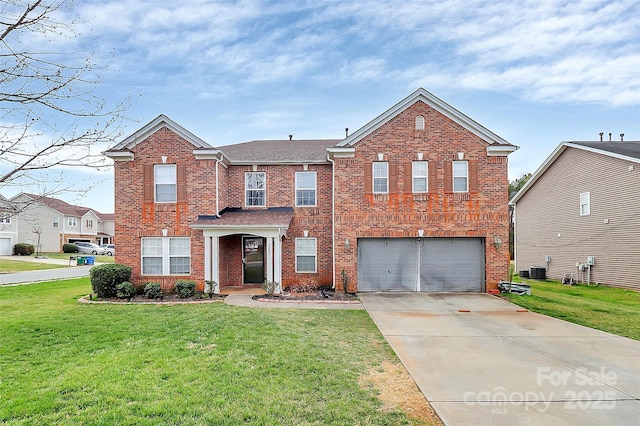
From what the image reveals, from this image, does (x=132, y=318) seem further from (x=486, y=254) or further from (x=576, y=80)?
(x=576, y=80)

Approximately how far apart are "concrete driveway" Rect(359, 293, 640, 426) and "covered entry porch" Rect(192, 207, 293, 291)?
5148mm

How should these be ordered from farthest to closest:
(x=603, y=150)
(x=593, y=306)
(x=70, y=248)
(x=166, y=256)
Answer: (x=70, y=248), (x=603, y=150), (x=166, y=256), (x=593, y=306)

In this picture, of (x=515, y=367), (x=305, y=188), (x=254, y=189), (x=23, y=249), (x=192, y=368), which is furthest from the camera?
(x=23, y=249)

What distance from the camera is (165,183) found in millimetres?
14625

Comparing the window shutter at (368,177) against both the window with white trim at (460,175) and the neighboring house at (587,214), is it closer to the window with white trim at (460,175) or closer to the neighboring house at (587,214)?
the window with white trim at (460,175)

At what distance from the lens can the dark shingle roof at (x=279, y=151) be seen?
15.6 m

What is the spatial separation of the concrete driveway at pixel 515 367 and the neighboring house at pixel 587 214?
974cm

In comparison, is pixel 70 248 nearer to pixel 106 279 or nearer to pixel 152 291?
pixel 106 279

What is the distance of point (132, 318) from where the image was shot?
32.2ft

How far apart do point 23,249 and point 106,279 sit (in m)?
34.8

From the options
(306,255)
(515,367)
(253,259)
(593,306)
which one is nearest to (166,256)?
(253,259)

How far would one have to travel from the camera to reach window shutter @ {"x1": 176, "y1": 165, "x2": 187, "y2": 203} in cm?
1450

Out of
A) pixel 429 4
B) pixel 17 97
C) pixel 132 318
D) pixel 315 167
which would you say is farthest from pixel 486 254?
pixel 17 97

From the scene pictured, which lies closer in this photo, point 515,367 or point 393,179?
point 515,367
